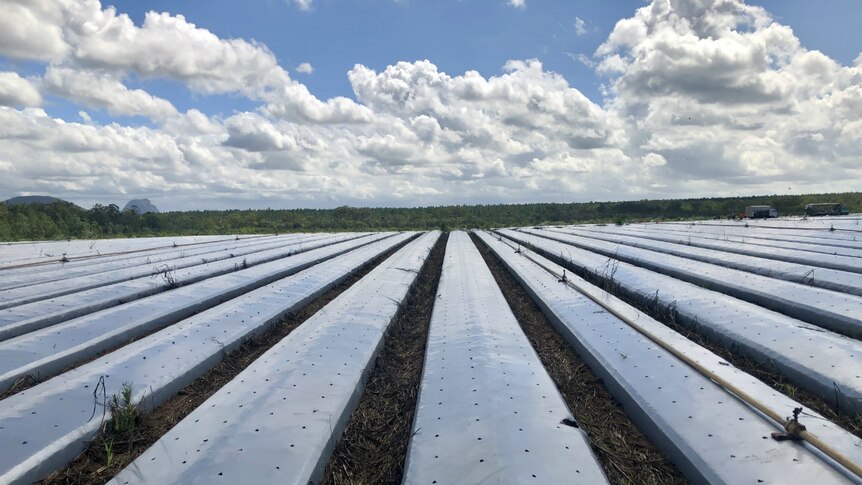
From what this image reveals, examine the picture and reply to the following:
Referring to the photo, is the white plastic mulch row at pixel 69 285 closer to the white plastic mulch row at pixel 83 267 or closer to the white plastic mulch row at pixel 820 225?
the white plastic mulch row at pixel 83 267

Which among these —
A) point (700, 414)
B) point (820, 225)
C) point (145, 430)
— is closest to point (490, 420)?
point (700, 414)

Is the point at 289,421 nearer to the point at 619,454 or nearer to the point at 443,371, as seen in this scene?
the point at 443,371

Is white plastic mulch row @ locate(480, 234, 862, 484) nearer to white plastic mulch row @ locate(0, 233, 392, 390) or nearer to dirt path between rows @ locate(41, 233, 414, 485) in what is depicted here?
dirt path between rows @ locate(41, 233, 414, 485)

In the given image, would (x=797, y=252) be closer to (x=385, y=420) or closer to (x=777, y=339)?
(x=777, y=339)

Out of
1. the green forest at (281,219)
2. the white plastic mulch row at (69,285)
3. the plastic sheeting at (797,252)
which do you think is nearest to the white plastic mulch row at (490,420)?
the white plastic mulch row at (69,285)

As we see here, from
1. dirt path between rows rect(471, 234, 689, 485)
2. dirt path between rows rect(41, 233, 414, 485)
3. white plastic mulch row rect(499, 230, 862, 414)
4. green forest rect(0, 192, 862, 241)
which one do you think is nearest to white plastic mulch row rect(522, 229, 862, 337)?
white plastic mulch row rect(499, 230, 862, 414)

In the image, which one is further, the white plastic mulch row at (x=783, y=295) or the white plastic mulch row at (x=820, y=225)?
the white plastic mulch row at (x=820, y=225)
